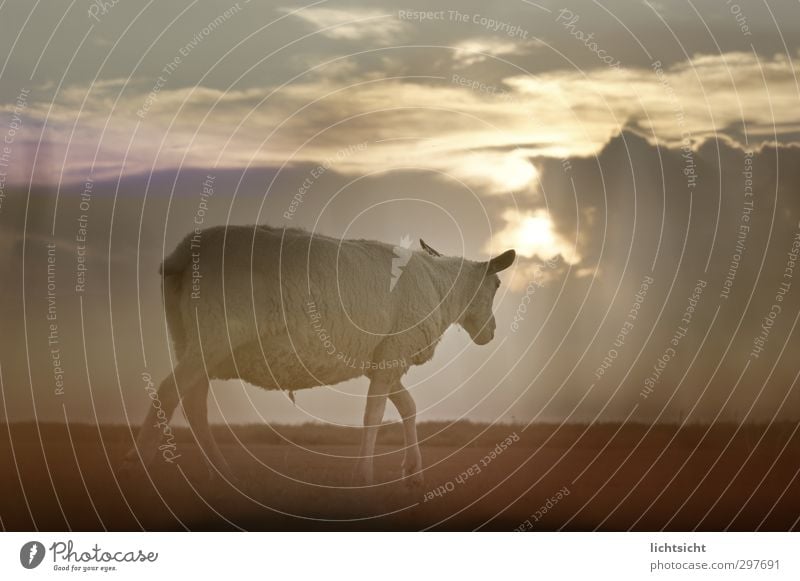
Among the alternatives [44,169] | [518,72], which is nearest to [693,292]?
[518,72]

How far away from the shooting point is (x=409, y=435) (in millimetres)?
8828

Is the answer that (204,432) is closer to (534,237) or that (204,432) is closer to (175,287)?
(175,287)

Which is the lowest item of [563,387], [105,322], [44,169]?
[563,387]

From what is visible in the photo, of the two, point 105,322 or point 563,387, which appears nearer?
point 105,322

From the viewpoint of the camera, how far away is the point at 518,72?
8.97 m

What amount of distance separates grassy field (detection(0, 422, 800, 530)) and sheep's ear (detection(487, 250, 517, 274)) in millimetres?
1682

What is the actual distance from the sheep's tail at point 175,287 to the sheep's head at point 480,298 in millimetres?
2594

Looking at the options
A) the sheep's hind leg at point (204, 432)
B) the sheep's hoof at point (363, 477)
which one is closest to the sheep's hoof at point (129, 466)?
the sheep's hind leg at point (204, 432)

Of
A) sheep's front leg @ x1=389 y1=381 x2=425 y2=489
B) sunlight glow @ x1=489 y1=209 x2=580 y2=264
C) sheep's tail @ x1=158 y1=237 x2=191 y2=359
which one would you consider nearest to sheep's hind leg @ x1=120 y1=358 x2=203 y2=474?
sheep's tail @ x1=158 y1=237 x2=191 y2=359

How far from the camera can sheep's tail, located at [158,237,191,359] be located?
8188 millimetres

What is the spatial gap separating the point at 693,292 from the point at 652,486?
6.67ft

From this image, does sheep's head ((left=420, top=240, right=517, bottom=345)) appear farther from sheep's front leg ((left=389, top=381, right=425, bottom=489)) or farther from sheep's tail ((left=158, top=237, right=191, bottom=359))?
sheep's tail ((left=158, top=237, right=191, bottom=359))

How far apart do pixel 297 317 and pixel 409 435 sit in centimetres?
169

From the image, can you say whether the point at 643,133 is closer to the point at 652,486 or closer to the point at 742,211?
the point at 742,211
